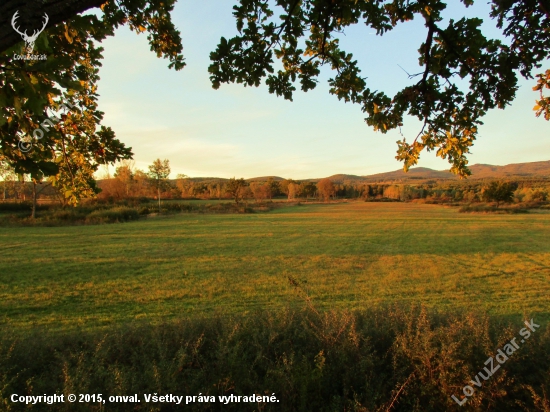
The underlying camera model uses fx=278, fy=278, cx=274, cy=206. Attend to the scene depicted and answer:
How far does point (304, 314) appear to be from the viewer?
468 centimetres

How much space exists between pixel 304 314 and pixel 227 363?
1865mm

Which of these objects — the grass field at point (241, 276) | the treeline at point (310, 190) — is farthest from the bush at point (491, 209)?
the grass field at point (241, 276)

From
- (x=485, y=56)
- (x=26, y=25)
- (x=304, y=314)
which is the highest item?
(x=485, y=56)

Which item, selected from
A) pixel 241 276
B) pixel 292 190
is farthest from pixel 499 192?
pixel 241 276

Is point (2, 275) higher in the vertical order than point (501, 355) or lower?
lower

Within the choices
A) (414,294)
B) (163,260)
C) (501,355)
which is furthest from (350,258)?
(501,355)

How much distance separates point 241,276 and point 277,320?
7468mm

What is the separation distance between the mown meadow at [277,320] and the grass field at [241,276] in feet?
0.29

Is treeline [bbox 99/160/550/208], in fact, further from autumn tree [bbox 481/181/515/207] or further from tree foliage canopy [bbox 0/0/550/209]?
tree foliage canopy [bbox 0/0/550/209]

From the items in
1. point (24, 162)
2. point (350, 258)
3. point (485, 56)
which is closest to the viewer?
point (24, 162)

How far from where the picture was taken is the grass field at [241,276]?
→ 8.02m

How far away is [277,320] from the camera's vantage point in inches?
175

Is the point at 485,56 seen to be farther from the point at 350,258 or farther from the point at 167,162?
the point at 167,162

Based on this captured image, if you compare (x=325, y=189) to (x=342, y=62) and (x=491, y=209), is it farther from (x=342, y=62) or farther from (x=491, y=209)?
(x=342, y=62)
